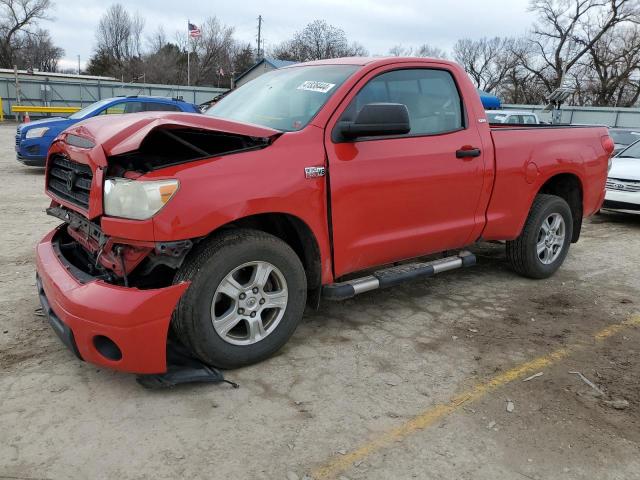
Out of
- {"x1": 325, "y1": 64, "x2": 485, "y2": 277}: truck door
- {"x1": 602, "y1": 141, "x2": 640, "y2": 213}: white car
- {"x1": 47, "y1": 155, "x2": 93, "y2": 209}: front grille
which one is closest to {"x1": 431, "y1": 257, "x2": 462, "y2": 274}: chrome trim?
{"x1": 325, "y1": 64, "x2": 485, "y2": 277}: truck door

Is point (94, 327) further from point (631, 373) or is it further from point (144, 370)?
point (631, 373)

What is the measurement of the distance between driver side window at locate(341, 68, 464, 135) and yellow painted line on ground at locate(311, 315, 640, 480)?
5.84 feet

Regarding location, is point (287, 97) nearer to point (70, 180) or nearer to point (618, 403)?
point (70, 180)

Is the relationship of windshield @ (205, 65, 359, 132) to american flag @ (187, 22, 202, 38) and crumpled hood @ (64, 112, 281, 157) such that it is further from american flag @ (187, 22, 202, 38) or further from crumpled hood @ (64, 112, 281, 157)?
american flag @ (187, 22, 202, 38)

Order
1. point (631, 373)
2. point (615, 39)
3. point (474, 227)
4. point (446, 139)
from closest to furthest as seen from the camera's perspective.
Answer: point (631, 373) < point (446, 139) < point (474, 227) < point (615, 39)

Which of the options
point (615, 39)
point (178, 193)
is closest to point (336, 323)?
point (178, 193)

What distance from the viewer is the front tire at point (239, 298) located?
3000 millimetres

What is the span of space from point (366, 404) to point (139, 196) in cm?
165

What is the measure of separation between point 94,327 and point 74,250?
3.73ft

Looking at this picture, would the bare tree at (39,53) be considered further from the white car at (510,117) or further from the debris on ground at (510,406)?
the debris on ground at (510,406)

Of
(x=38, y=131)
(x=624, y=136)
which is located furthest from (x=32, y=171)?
(x=624, y=136)

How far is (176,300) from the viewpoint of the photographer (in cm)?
288

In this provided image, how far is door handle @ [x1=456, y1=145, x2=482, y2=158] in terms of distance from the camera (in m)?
4.15

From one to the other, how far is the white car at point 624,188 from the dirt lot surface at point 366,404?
4.43 meters
